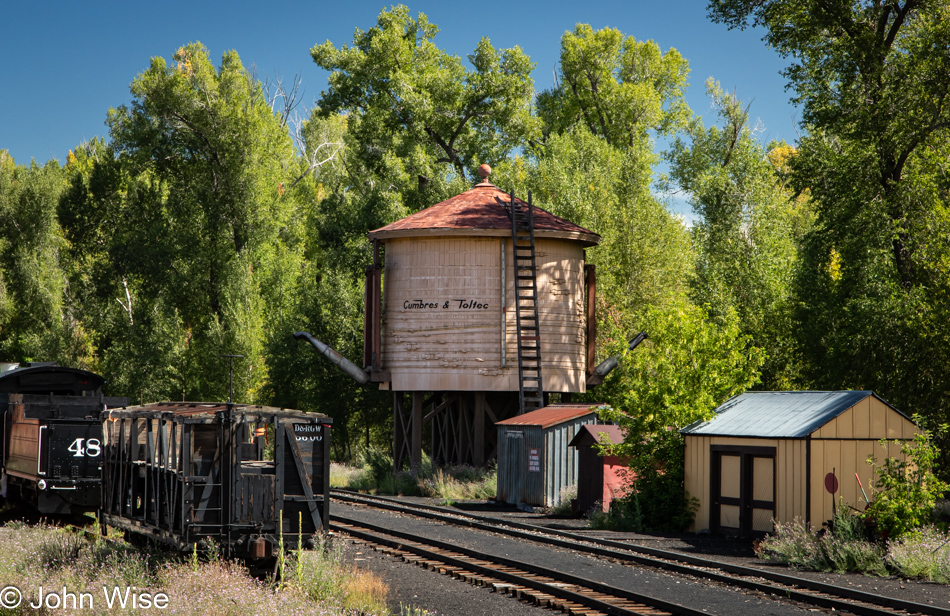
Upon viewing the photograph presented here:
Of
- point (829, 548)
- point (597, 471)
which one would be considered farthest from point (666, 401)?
point (829, 548)

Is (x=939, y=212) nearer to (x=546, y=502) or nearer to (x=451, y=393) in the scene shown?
(x=546, y=502)

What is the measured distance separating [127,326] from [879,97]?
37729 mm

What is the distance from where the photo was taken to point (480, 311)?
30.2 m

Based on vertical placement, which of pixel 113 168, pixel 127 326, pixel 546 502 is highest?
pixel 113 168

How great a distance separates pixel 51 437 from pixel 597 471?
12.2 m

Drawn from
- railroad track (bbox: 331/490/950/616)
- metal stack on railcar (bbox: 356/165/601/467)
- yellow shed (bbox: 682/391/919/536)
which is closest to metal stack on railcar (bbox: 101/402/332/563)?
railroad track (bbox: 331/490/950/616)

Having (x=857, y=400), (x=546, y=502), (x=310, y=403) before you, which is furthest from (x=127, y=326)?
(x=857, y=400)

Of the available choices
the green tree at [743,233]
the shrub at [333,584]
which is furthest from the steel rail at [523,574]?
the green tree at [743,233]

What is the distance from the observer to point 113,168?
5106cm

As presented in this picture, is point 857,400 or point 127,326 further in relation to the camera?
point 127,326

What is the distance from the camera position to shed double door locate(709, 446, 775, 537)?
18719mm

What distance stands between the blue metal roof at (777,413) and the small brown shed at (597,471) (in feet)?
8.61

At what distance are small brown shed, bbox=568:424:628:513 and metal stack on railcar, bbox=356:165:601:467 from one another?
5.66m

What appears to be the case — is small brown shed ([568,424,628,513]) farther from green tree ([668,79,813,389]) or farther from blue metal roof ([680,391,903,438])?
green tree ([668,79,813,389])
